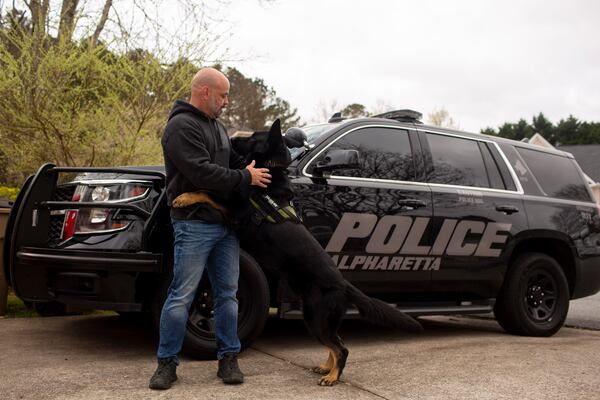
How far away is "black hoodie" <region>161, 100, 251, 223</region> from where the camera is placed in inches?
140

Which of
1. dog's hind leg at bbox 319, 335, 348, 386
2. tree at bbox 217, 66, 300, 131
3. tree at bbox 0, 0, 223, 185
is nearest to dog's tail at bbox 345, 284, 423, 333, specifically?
dog's hind leg at bbox 319, 335, 348, 386

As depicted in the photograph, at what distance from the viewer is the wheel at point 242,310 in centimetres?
432

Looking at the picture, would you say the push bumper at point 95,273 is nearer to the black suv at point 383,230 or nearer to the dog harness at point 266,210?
the black suv at point 383,230

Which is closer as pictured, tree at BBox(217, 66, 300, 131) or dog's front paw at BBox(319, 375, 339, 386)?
dog's front paw at BBox(319, 375, 339, 386)

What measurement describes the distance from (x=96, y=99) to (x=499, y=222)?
570cm

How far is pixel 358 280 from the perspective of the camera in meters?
4.99

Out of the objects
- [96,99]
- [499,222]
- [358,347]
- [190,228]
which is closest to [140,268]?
[190,228]

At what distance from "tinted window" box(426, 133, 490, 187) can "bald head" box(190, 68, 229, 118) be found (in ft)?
7.78

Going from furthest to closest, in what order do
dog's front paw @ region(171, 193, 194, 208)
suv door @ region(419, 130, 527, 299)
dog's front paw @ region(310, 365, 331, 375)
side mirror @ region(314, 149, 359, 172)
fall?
suv door @ region(419, 130, 527, 299) < side mirror @ region(314, 149, 359, 172) < dog's front paw @ region(310, 365, 331, 375) < dog's front paw @ region(171, 193, 194, 208)

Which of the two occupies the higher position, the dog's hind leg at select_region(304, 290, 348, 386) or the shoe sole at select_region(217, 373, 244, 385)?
the dog's hind leg at select_region(304, 290, 348, 386)

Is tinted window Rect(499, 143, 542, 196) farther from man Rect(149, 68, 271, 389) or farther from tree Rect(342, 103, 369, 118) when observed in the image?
tree Rect(342, 103, 369, 118)

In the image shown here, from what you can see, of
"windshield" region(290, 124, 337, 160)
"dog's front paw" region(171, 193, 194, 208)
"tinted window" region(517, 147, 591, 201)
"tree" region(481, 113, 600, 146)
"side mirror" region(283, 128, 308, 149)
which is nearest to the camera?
"dog's front paw" region(171, 193, 194, 208)

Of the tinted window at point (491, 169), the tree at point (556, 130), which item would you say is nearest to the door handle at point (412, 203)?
the tinted window at point (491, 169)

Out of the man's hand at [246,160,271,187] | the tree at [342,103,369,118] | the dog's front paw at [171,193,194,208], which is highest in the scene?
the tree at [342,103,369,118]
